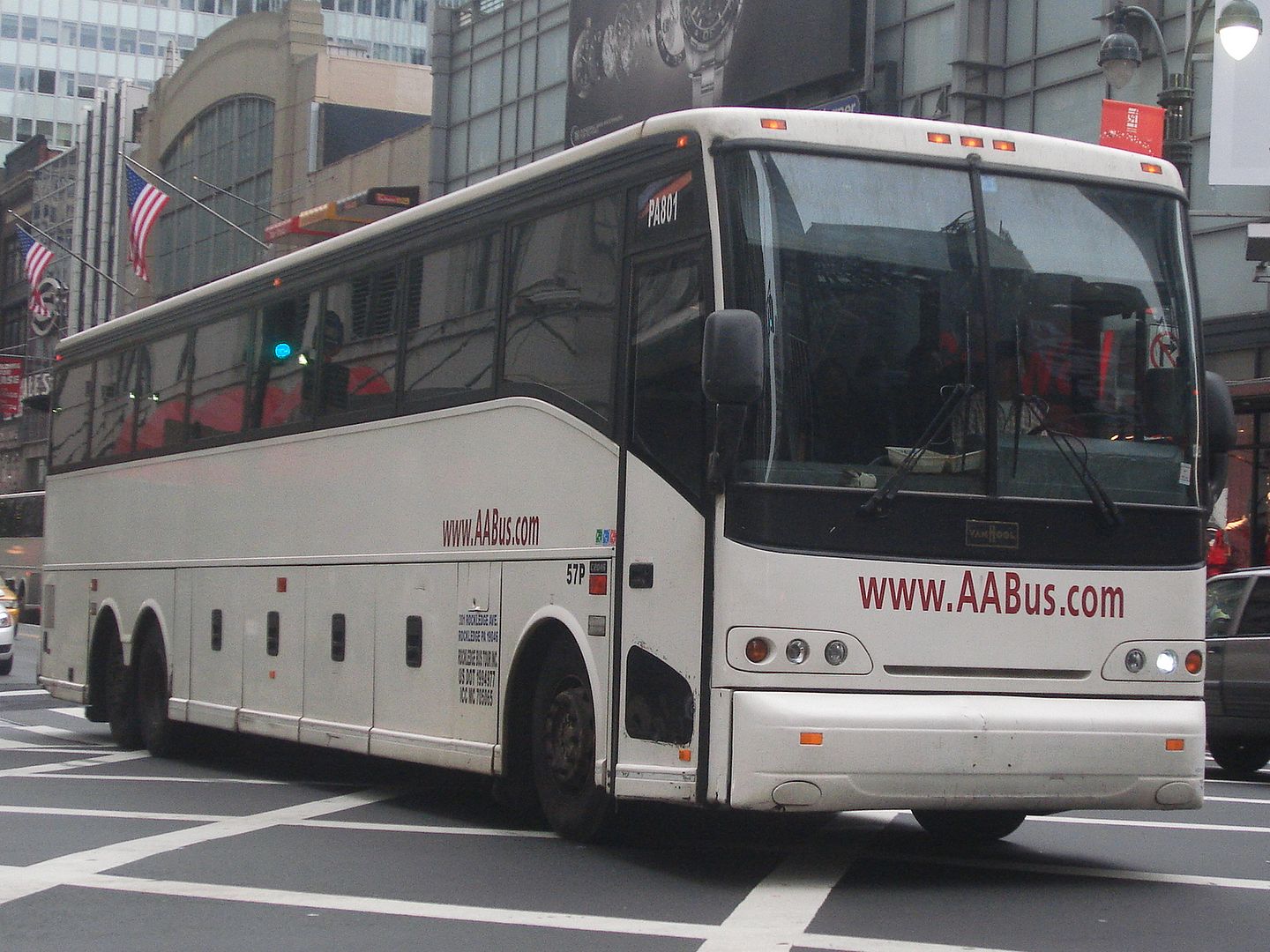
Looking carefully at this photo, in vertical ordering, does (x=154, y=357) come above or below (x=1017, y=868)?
above

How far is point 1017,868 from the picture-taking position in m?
9.78

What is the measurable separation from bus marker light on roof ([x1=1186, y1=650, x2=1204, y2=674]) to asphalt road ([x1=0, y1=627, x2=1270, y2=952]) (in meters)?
0.99

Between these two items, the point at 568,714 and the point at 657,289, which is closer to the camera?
the point at 657,289

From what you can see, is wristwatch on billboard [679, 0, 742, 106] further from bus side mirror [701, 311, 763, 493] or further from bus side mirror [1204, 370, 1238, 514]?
bus side mirror [701, 311, 763, 493]

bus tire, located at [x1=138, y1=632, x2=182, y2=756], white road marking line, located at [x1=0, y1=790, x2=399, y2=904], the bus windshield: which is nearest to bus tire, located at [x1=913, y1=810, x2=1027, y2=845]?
the bus windshield

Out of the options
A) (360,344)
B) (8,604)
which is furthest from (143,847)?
(8,604)

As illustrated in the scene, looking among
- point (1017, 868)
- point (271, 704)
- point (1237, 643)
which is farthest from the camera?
point (1237, 643)

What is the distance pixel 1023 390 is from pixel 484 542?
343cm

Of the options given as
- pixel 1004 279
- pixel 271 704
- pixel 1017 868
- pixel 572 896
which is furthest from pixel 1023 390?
pixel 271 704

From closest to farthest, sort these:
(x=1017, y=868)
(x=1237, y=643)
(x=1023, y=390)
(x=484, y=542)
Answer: (x=1023, y=390), (x=1017, y=868), (x=484, y=542), (x=1237, y=643)

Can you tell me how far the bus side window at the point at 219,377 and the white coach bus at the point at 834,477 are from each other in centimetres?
427

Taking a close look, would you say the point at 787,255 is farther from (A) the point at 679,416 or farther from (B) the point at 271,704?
(B) the point at 271,704

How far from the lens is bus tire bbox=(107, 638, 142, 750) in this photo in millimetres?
17031

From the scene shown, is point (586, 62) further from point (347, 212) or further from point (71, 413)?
point (71, 413)
